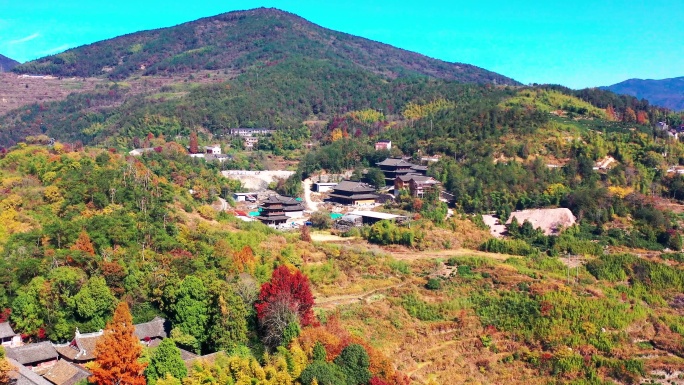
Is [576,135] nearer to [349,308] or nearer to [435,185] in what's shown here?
[435,185]

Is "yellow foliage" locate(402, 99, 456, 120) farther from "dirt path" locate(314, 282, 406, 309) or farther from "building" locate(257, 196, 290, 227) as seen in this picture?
"dirt path" locate(314, 282, 406, 309)

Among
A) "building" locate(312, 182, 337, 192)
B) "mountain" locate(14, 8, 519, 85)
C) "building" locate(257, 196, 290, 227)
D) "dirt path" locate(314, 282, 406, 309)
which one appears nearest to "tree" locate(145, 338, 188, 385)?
"dirt path" locate(314, 282, 406, 309)

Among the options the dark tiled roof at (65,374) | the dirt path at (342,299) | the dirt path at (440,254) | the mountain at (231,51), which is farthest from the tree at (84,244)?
the mountain at (231,51)

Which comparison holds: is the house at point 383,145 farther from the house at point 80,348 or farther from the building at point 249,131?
the house at point 80,348

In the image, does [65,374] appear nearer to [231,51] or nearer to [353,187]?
[353,187]

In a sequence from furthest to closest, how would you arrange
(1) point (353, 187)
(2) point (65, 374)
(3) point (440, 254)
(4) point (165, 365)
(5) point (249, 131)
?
(5) point (249, 131) < (1) point (353, 187) < (3) point (440, 254) < (2) point (65, 374) < (4) point (165, 365)

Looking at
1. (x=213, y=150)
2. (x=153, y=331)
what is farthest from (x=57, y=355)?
(x=213, y=150)
